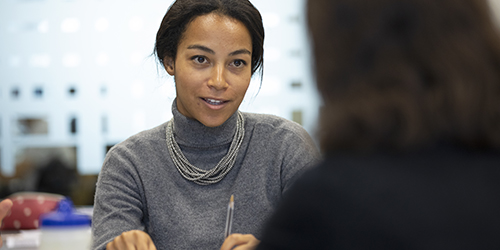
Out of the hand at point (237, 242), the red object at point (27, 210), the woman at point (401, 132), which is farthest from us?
the red object at point (27, 210)

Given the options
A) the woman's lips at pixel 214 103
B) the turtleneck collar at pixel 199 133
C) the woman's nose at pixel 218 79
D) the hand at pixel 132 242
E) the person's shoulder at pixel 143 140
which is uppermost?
the woman's nose at pixel 218 79

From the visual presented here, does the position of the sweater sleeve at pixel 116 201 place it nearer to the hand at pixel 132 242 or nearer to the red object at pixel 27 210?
the hand at pixel 132 242

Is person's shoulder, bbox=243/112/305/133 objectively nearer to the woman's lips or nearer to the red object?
the woman's lips

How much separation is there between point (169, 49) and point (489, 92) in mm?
920

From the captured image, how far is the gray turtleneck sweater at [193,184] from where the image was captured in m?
1.15

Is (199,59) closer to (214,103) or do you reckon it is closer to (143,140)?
(214,103)

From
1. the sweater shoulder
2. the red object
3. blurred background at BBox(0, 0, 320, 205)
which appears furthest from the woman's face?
blurred background at BBox(0, 0, 320, 205)

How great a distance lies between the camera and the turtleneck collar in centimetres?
126

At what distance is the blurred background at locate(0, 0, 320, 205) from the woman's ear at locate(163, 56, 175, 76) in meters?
3.15

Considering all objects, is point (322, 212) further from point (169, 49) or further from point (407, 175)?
point (169, 49)

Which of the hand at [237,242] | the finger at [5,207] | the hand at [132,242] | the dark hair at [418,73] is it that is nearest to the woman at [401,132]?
the dark hair at [418,73]

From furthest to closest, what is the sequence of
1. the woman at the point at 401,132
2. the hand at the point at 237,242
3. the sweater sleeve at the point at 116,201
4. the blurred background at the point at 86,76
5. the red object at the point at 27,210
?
the blurred background at the point at 86,76, the red object at the point at 27,210, the sweater sleeve at the point at 116,201, the hand at the point at 237,242, the woman at the point at 401,132

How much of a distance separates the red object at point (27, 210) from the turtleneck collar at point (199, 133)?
3.23ft

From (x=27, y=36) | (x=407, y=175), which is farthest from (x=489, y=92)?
(x=27, y=36)
